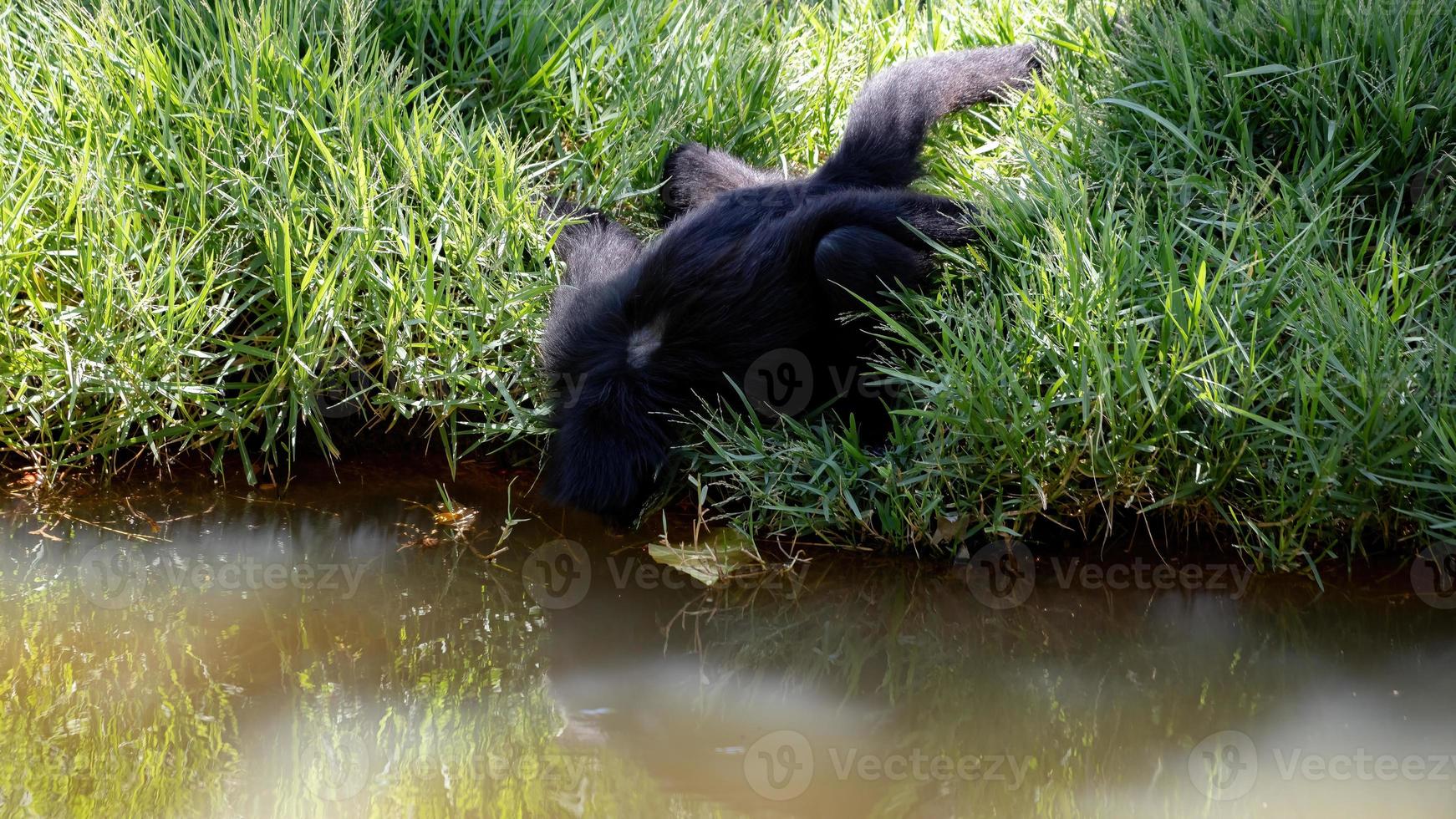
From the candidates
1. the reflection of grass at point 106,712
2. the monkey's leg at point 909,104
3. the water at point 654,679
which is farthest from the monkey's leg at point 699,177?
the reflection of grass at point 106,712

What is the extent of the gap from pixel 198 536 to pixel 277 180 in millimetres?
1098

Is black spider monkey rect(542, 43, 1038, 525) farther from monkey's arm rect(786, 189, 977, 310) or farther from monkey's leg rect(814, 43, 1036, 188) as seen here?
monkey's leg rect(814, 43, 1036, 188)

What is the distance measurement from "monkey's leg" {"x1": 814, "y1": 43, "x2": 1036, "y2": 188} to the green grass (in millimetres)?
138

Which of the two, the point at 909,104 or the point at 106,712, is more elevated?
the point at 909,104

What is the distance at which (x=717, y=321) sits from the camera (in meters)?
3.44

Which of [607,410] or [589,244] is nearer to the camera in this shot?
[607,410]

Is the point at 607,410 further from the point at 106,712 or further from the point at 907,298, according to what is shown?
the point at 106,712

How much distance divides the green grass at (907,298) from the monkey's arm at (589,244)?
0.10 m

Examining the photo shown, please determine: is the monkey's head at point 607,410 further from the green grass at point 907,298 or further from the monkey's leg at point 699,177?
the monkey's leg at point 699,177

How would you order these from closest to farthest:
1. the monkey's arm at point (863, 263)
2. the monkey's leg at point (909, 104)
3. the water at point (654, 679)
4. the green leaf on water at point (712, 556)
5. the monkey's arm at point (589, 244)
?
the water at point (654, 679) → the green leaf on water at point (712, 556) → the monkey's arm at point (863, 263) → the monkey's arm at point (589, 244) → the monkey's leg at point (909, 104)

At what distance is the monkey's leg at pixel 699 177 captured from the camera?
4.11 meters

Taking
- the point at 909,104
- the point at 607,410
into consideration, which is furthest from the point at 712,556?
the point at 909,104

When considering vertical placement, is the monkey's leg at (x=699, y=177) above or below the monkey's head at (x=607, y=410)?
above

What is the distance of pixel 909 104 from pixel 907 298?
3.23ft
